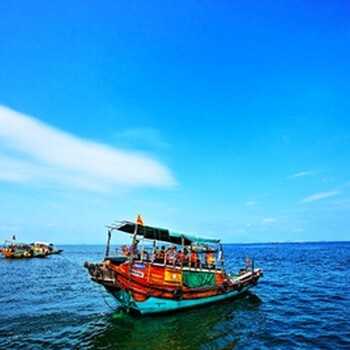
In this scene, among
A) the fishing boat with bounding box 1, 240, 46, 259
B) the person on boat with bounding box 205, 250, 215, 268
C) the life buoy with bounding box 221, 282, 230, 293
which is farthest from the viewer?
the fishing boat with bounding box 1, 240, 46, 259

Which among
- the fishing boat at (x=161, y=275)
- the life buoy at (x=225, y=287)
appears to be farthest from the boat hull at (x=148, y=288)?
the life buoy at (x=225, y=287)

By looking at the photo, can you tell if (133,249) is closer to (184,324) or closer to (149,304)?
(149,304)

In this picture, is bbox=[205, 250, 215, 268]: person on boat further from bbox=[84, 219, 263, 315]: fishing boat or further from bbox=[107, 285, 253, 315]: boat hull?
bbox=[107, 285, 253, 315]: boat hull

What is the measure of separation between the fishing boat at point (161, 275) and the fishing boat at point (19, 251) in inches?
2162

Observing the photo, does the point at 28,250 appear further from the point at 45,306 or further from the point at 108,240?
the point at 108,240

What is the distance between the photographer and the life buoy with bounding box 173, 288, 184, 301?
684 inches

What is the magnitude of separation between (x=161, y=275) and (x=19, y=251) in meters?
59.4

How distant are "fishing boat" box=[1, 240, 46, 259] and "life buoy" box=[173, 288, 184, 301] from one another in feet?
192

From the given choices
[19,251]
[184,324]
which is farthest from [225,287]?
[19,251]

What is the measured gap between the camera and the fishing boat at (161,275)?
16.2 m

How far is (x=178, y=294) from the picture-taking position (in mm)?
17500

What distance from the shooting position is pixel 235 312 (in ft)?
64.2

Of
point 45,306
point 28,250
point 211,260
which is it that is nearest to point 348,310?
point 211,260

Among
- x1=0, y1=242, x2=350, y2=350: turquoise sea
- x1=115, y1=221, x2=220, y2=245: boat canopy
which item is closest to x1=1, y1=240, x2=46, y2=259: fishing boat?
x1=0, y1=242, x2=350, y2=350: turquoise sea
